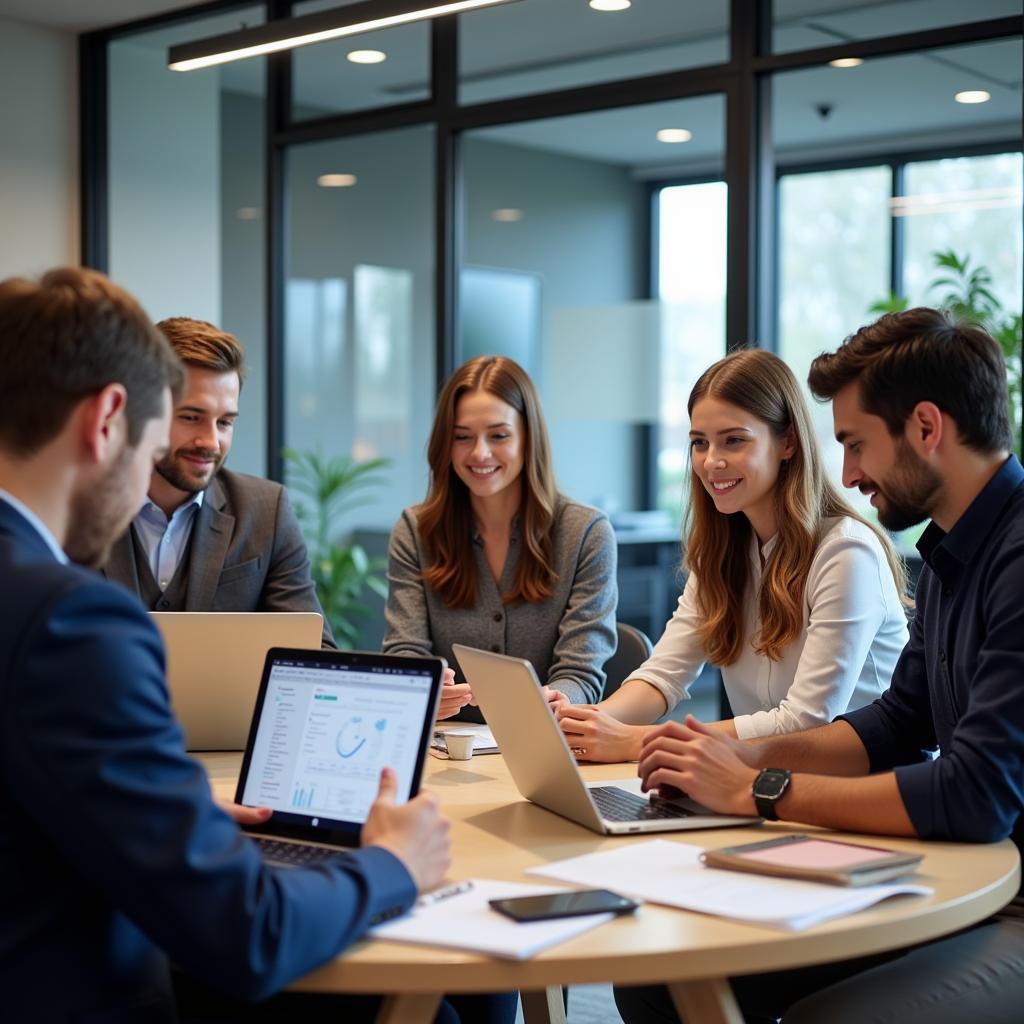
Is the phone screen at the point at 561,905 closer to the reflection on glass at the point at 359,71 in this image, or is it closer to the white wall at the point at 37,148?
the reflection on glass at the point at 359,71

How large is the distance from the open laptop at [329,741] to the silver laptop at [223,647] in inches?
15.2

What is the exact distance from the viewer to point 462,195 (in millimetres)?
4836

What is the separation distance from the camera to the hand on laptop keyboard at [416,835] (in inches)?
58.9

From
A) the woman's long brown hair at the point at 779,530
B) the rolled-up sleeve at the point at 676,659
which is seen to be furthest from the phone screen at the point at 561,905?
the rolled-up sleeve at the point at 676,659

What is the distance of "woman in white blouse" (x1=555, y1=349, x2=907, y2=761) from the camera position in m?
2.38

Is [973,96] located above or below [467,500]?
A: above

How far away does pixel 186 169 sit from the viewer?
5828 millimetres

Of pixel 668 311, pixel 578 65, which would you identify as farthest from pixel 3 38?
pixel 668 311

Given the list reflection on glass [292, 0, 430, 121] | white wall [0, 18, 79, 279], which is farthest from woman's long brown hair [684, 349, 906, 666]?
white wall [0, 18, 79, 279]

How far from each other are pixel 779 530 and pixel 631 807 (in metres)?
0.81

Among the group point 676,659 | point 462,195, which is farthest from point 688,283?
point 676,659

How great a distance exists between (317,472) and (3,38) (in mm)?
2118

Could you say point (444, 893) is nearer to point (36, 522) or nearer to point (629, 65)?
point (36, 522)

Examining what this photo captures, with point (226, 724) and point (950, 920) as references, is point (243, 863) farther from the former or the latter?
point (226, 724)
